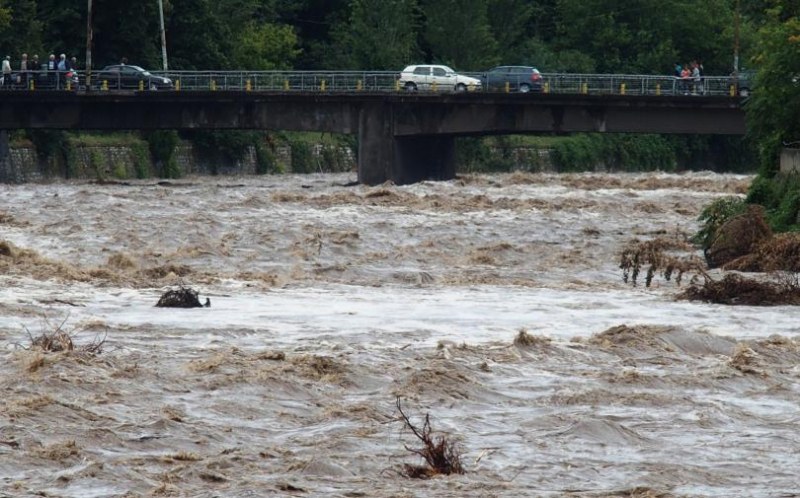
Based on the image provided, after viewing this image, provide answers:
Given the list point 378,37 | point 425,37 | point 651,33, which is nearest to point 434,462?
point 378,37

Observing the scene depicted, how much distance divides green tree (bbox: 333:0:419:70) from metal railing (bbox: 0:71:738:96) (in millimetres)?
17830

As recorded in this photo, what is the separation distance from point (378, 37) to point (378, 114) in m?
30.7

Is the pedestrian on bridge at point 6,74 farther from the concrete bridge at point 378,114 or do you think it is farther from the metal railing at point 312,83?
the concrete bridge at point 378,114

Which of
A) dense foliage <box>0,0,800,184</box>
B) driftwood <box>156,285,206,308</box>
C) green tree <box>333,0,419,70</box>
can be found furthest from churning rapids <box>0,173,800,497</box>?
green tree <box>333,0,419,70</box>

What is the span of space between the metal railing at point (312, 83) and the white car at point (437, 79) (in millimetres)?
88

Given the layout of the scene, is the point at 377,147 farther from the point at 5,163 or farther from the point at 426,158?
the point at 5,163

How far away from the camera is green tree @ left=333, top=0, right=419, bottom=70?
109062 millimetres

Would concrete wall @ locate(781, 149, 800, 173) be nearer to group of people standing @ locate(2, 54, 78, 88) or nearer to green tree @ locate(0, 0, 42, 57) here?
group of people standing @ locate(2, 54, 78, 88)

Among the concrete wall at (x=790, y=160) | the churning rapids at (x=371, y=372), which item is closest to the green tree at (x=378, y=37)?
the concrete wall at (x=790, y=160)

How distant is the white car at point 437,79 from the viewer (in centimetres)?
8394

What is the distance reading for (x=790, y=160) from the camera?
47500 millimetres

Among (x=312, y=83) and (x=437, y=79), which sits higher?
(x=437, y=79)

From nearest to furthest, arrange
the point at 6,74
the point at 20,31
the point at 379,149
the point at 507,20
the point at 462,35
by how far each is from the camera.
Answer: the point at 6,74 → the point at 379,149 → the point at 20,31 → the point at 462,35 → the point at 507,20

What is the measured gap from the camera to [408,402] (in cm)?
2067
